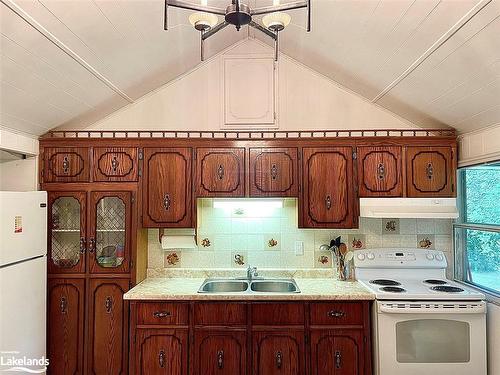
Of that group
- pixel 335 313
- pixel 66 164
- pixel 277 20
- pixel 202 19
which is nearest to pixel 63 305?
pixel 66 164

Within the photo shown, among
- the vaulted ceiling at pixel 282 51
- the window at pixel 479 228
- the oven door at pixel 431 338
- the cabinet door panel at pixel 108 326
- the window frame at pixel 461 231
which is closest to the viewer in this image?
the vaulted ceiling at pixel 282 51

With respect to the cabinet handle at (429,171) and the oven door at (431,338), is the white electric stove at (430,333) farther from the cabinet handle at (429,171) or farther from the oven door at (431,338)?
the cabinet handle at (429,171)

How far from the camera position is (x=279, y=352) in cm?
274

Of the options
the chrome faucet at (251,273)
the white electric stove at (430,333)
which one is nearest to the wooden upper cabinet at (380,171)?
the white electric stove at (430,333)

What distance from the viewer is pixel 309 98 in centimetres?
322

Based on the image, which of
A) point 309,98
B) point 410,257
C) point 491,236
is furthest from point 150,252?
point 491,236

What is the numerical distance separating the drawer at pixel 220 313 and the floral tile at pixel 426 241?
1.74m

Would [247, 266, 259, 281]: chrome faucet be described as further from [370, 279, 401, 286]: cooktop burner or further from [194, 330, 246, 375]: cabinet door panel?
[370, 279, 401, 286]: cooktop burner

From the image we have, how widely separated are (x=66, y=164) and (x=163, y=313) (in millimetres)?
1510

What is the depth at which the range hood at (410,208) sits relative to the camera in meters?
2.95

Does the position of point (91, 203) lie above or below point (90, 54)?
below

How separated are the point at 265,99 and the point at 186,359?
2251 millimetres

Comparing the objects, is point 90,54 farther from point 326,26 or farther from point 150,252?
point 150,252

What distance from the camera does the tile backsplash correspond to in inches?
131
